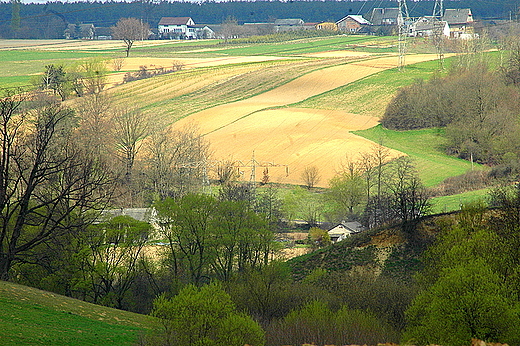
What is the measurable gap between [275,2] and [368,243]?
510 ft

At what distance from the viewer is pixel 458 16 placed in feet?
463

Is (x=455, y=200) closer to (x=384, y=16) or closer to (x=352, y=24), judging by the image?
(x=384, y=16)

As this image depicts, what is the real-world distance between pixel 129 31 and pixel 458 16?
70.3 m

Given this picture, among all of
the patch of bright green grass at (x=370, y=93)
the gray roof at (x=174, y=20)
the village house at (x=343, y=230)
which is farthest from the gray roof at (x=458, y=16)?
the village house at (x=343, y=230)

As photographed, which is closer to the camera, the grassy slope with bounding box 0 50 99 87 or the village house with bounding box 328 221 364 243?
the village house with bounding box 328 221 364 243

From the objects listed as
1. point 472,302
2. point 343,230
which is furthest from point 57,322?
point 343,230

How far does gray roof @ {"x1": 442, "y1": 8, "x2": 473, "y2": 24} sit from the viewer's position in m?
140

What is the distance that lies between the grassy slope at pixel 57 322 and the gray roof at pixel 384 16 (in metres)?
126

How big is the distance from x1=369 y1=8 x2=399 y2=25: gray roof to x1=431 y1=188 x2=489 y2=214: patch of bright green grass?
94288 millimetres

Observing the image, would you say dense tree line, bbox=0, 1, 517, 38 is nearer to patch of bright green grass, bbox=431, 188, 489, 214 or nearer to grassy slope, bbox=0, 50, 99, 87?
grassy slope, bbox=0, 50, 99, 87

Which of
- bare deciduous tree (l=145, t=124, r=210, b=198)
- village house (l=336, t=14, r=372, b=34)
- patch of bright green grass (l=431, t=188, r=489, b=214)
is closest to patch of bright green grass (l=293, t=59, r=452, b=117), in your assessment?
bare deciduous tree (l=145, t=124, r=210, b=198)

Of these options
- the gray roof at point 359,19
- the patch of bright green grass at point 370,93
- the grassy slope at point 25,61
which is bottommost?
the patch of bright green grass at point 370,93

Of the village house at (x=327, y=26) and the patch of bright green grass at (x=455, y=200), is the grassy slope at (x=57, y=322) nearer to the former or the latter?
the patch of bright green grass at (x=455, y=200)

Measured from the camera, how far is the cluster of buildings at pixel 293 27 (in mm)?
137625
